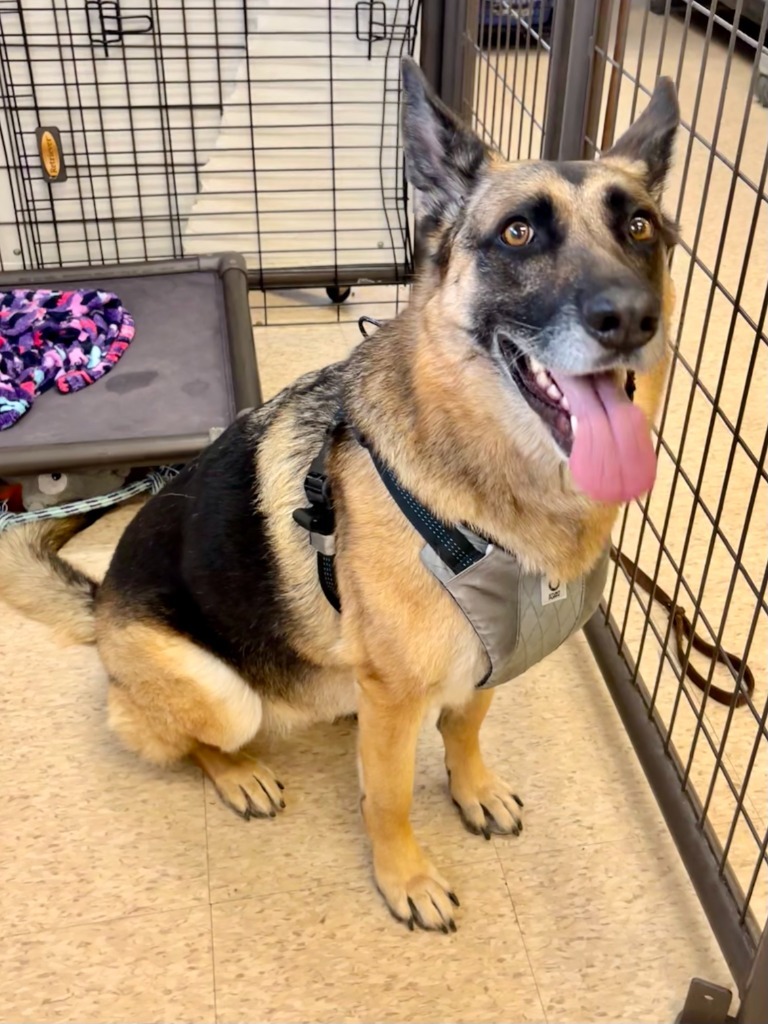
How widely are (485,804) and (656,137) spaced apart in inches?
48.4

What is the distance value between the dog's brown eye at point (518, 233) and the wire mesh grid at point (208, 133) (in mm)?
2213

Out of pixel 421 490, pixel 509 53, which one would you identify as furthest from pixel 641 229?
pixel 509 53

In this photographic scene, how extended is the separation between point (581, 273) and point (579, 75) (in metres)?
1.03

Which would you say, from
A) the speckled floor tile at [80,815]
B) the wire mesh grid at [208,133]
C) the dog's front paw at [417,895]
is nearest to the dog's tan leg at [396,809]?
the dog's front paw at [417,895]

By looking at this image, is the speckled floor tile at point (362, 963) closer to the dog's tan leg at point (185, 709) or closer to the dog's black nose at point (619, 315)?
the dog's tan leg at point (185, 709)

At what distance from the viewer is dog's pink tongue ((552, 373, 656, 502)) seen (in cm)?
128

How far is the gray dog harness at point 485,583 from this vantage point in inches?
57.1

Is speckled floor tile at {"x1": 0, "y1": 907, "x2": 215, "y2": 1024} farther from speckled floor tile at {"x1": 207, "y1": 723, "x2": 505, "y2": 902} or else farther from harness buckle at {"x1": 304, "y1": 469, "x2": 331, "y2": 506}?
harness buckle at {"x1": 304, "y1": 469, "x2": 331, "y2": 506}

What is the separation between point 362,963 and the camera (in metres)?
1.68

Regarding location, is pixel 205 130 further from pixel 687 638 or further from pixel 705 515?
pixel 687 638

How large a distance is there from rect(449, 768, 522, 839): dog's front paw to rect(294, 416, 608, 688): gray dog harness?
39cm

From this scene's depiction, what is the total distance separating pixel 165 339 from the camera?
9.66ft

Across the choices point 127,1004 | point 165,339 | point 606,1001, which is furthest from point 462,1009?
point 165,339

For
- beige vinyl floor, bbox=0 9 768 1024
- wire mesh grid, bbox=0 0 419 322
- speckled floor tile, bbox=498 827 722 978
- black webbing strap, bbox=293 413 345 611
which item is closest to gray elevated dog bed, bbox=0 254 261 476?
wire mesh grid, bbox=0 0 419 322
